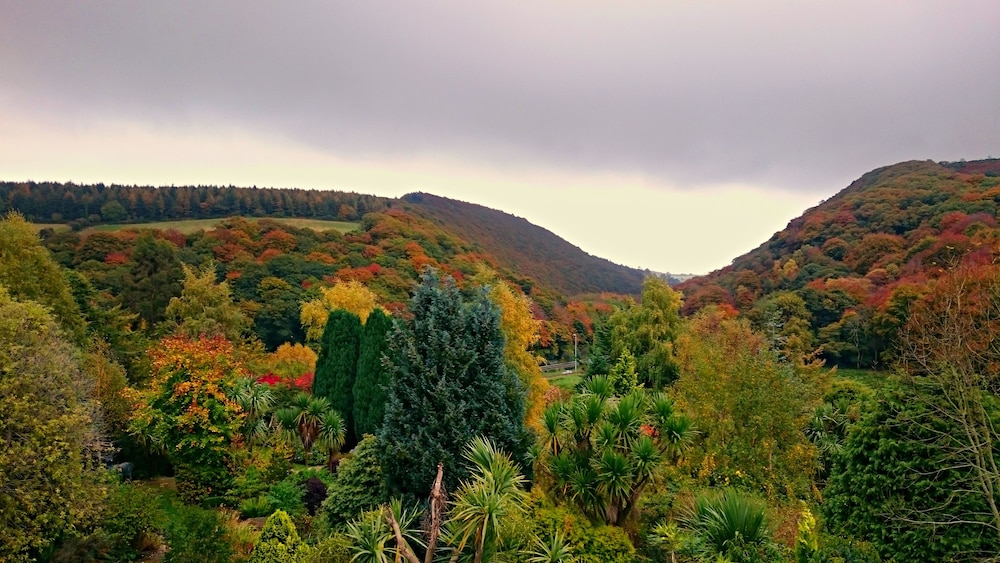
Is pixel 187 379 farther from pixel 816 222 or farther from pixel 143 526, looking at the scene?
pixel 816 222

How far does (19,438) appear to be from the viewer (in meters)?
9.27

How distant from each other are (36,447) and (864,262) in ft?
195

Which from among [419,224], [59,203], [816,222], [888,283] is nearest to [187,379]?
[888,283]

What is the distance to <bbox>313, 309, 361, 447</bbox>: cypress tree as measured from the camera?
810 inches

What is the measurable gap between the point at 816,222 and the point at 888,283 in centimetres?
2367

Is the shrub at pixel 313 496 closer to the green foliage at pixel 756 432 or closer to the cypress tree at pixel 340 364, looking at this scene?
the cypress tree at pixel 340 364

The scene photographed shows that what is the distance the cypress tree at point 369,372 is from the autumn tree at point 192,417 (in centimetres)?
561

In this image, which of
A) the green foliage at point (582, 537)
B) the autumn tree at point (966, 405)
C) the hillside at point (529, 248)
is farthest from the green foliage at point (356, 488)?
the hillside at point (529, 248)

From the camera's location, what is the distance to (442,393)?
9.75 m

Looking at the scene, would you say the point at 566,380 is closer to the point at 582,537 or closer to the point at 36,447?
the point at 582,537

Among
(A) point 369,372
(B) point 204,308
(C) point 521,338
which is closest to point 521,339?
(C) point 521,338

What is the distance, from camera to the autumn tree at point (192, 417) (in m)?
13.3

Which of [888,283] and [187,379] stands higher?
[888,283]

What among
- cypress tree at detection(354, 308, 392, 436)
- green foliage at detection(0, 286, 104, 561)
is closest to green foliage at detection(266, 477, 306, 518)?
green foliage at detection(0, 286, 104, 561)
